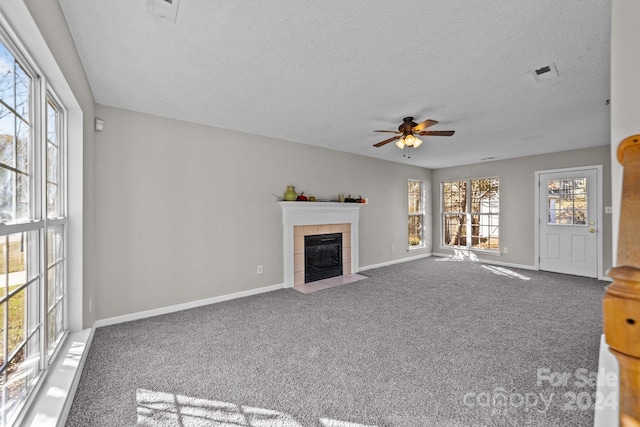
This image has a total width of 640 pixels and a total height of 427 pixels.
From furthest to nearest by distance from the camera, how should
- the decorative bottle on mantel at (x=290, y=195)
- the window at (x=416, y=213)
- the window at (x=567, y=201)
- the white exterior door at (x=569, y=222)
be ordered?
the window at (x=416, y=213) → the window at (x=567, y=201) → the white exterior door at (x=569, y=222) → the decorative bottle on mantel at (x=290, y=195)

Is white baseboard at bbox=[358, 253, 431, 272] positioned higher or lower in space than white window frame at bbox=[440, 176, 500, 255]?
lower

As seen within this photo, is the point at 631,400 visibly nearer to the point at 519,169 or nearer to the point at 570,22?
the point at 570,22

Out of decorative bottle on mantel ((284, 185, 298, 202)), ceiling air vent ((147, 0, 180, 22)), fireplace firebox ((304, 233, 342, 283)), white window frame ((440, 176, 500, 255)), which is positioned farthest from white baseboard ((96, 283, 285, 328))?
white window frame ((440, 176, 500, 255))

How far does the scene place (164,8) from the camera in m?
1.63

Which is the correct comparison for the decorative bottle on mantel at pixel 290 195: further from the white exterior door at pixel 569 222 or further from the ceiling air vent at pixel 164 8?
the white exterior door at pixel 569 222

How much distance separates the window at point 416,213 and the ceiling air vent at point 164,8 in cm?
603

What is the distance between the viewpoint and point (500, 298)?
3791 mm

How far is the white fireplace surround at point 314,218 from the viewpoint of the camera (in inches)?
173

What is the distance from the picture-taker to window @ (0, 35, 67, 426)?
134 centimetres

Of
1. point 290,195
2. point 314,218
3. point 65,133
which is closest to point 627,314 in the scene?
point 65,133

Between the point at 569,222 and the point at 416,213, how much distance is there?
294 cm

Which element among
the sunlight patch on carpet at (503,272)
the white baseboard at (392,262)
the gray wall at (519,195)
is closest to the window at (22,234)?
the white baseboard at (392,262)

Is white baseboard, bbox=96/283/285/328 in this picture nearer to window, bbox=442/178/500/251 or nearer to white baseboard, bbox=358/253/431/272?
white baseboard, bbox=358/253/431/272

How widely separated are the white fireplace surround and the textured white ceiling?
1415 mm
